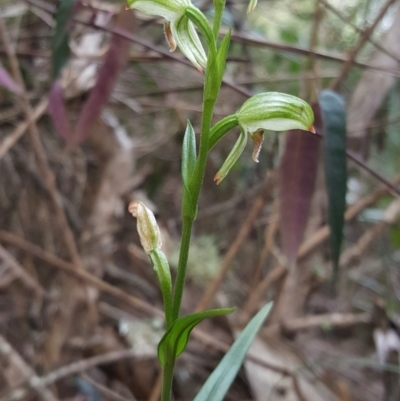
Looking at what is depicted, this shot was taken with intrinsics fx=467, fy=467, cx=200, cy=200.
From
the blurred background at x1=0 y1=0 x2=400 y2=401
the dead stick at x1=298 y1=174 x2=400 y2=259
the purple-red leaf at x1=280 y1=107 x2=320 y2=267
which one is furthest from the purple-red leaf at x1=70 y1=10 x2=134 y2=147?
the dead stick at x1=298 y1=174 x2=400 y2=259

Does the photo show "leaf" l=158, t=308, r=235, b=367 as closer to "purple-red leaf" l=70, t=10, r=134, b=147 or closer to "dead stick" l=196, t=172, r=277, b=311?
"purple-red leaf" l=70, t=10, r=134, b=147

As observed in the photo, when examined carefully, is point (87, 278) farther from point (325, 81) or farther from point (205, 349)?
point (325, 81)

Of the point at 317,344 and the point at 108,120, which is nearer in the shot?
the point at 108,120

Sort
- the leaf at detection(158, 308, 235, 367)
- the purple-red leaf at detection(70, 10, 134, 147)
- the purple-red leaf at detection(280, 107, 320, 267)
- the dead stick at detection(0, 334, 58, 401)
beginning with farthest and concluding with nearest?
1. the dead stick at detection(0, 334, 58, 401)
2. the purple-red leaf at detection(70, 10, 134, 147)
3. the purple-red leaf at detection(280, 107, 320, 267)
4. the leaf at detection(158, 308, 235, 367)

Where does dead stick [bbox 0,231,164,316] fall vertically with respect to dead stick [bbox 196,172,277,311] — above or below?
below

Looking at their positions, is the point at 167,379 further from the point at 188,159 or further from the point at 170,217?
the point at 170,217

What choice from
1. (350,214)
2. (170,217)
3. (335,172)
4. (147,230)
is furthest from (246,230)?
(170,217)

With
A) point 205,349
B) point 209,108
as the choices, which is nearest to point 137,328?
point 205,349

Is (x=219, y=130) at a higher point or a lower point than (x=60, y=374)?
higher
